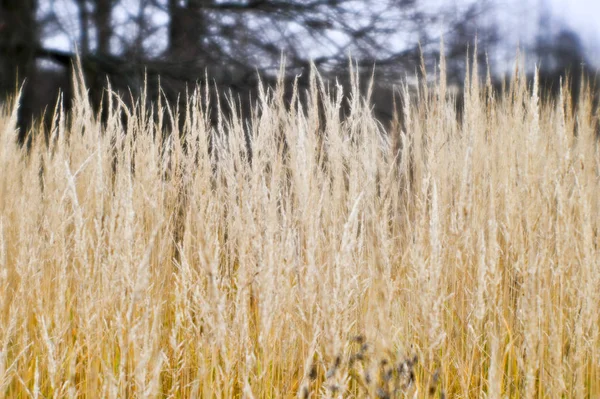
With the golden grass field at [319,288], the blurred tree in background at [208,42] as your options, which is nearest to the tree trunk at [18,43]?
the blurred tree in background at [208,42]

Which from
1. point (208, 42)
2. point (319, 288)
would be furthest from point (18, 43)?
point (319, 288)

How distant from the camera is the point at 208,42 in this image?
25.0ft

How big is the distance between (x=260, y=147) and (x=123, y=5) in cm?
673

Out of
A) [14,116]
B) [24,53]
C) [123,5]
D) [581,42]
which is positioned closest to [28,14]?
[24,53]

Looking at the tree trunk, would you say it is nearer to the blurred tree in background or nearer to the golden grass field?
the blurred tree in background

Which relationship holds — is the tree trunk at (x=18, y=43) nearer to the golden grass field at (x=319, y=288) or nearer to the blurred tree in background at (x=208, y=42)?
the blurred tree in background at (x=208, y=42)

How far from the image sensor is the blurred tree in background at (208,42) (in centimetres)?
715

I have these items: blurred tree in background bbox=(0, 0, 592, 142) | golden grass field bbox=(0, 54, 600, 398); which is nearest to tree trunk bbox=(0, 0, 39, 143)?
blurred tree in background bbox=(0, 0, 592, 142)

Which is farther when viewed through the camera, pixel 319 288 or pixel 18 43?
pixel 18 43

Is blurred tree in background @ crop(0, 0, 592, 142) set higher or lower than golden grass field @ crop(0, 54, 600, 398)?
higher

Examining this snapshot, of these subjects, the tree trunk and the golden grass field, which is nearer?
the golden grass field

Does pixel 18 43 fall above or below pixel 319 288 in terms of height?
above

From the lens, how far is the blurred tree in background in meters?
7.15

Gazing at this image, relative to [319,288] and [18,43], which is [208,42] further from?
[319,288]
